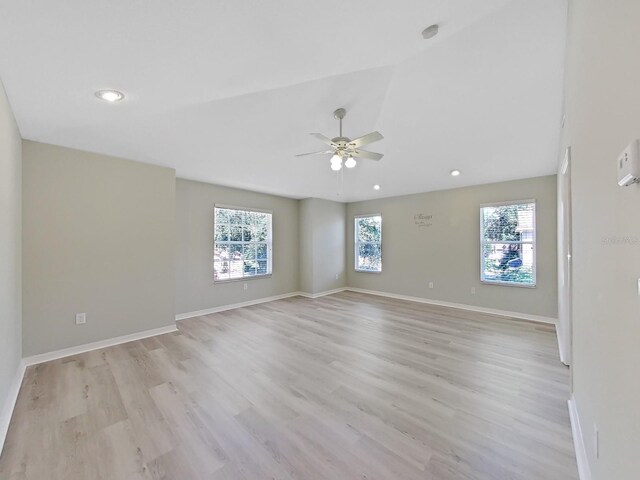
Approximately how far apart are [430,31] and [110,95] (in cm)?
243

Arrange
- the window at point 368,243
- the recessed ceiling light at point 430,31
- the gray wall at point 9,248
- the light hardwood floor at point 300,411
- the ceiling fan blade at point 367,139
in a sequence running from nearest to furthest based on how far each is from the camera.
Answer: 1. the light hardwood floor at point 300,411
2. the recessed ceiling light at point 430,31
3. the gray wall at point 9,248
4. the ceiling fan blade at point 367,139
5. the window at point 368,243

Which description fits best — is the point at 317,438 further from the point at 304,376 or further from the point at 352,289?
the point at 352,289

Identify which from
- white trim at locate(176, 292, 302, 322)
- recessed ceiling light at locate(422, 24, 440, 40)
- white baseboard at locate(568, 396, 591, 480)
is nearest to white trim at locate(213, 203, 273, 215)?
white trim at locate(176, 292, 302, 322)

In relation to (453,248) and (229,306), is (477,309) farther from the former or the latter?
(229,306)

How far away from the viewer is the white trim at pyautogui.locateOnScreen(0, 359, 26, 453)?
1876 mm

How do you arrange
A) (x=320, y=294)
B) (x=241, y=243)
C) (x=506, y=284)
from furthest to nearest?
(x=320, y=294) → (x=241, y=243) → (x=506, y=284)

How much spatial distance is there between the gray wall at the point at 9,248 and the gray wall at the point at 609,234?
331 cm

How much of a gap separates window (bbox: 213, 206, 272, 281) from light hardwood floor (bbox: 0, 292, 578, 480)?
1895mm

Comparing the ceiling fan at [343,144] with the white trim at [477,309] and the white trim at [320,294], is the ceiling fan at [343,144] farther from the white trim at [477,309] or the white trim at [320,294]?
the white trim at [320,294]

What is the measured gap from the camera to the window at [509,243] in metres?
4.73

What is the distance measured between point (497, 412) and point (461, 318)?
277 cm

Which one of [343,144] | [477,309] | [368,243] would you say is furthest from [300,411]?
[368,243]

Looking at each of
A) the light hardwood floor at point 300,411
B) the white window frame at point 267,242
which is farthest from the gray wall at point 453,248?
the white window frame at point 267,242

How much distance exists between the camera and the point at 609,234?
1.00 metres
